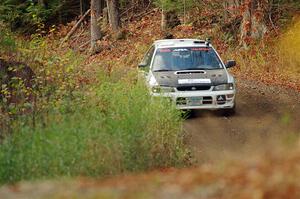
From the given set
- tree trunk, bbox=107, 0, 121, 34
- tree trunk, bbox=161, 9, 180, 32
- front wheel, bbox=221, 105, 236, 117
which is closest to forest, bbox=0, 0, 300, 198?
front wheel, bbox=221, 105, 236, 117

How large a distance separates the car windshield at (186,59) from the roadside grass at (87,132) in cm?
226

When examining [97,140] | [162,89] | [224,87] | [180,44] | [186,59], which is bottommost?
[224,87]

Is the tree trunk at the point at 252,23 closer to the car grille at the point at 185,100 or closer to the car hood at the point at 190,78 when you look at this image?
the car hood at the point at 190,78

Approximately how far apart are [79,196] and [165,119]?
434 centimetres

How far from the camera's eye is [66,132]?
8516mm

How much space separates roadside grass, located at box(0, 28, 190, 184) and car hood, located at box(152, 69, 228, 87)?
4.46 feet

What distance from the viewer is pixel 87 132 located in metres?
8.59

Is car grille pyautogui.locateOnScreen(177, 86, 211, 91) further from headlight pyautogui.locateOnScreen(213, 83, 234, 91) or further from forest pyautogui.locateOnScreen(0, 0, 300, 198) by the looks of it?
forest pyautogui.locateOnScreen(0, 0, 300, 198)

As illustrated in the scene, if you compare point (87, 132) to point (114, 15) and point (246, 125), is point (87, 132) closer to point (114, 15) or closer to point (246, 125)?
point (246, 125)

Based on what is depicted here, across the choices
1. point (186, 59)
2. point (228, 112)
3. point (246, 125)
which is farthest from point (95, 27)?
point (246, 125)

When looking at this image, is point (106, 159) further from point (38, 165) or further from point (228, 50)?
point (228, 50)

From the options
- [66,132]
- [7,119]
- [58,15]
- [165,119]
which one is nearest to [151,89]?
[165,119]

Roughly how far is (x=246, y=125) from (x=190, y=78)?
160 cm

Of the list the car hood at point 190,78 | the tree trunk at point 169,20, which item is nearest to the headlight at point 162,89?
the car hood at point 190,78
